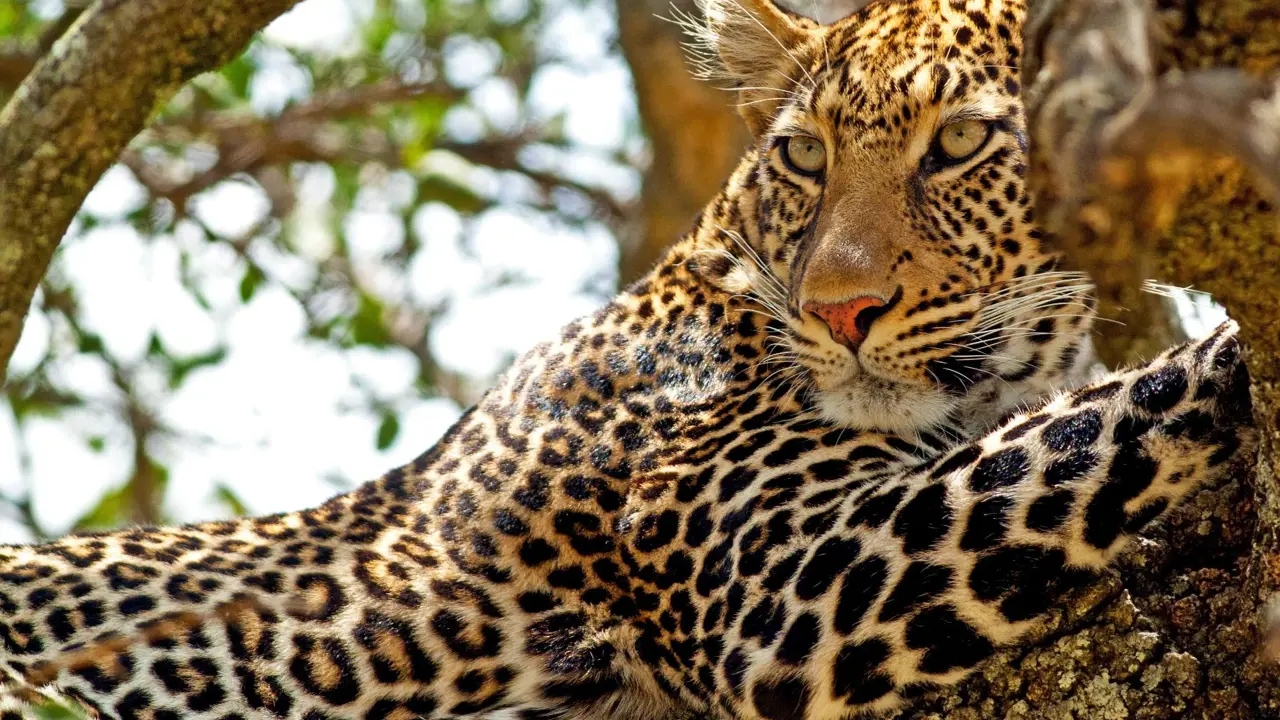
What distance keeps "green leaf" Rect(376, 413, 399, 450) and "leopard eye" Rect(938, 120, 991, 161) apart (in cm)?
545

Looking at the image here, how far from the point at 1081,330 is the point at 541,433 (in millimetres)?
2116

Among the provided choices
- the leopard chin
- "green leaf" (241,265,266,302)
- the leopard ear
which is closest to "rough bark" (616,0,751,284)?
"green leaf" (241,265,266,302)

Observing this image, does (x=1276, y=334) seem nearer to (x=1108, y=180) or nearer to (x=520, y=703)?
(x=1108, y=180)

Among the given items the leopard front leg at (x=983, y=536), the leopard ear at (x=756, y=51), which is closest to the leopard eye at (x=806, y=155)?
the leopard ear at (x=756, y=51)

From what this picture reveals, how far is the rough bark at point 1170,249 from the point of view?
2.04m

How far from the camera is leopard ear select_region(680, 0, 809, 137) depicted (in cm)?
662

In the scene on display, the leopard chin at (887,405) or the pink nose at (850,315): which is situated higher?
the pink nose at (850,315)

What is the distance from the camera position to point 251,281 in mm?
9781

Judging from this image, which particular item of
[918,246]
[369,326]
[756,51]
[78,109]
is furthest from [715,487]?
[369,326]

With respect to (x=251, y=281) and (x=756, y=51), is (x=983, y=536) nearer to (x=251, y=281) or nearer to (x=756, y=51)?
(x=756, y=51)

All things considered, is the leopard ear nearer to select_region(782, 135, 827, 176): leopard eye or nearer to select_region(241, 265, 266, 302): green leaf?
select_region(782, 135, 827, 176): leopard eye

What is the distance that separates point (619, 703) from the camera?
220 inches

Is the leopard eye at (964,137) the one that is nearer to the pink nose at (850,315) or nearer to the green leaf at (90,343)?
the pink nose at (850,315)

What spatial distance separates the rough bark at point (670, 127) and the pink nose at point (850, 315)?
537 centimetres
